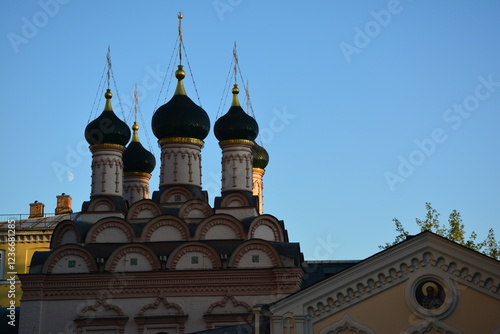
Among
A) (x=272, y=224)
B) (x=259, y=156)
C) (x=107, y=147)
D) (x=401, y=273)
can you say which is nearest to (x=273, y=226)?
(x=272, y=224)

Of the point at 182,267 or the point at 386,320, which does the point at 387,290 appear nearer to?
the point at 386,320

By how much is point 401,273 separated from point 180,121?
12361 millimetres

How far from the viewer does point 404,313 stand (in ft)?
52.2

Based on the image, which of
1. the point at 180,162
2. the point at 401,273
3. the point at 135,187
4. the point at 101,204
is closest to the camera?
the point at 401,273

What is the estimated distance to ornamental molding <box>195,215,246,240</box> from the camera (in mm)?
25156

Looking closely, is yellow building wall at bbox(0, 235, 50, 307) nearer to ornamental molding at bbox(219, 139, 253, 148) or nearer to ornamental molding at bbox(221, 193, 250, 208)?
ornamental molding at bbox(219, 139, 253, 148)

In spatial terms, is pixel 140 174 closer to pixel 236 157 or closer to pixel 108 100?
pixel 108 100

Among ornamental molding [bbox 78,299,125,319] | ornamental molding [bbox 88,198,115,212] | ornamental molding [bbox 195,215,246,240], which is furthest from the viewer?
ornamental molding [bbox 88,198,115,212]

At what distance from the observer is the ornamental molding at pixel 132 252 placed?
956 inches

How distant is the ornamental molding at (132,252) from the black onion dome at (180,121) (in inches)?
165

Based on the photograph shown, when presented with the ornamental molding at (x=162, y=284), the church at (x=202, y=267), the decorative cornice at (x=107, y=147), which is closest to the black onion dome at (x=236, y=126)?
the church at (x=202, y=267)

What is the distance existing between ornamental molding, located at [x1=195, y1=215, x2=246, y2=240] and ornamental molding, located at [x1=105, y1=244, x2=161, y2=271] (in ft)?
4.92

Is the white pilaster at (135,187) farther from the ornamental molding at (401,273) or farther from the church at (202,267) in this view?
the ornamental molding at (401,273)

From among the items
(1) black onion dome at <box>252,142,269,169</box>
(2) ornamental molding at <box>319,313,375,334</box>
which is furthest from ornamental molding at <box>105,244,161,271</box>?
(2) ornamental molding at <box>319,313,375,334</box>
